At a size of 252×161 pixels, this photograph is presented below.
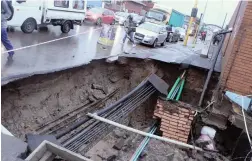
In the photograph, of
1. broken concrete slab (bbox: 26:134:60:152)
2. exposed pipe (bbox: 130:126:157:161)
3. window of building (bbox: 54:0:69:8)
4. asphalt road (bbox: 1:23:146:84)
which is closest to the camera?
broken concrete slab (bbox: 26:134:60:152)

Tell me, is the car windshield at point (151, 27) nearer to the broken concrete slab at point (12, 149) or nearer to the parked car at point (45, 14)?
Result: the parked car at point (45, 14)

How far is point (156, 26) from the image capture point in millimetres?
19922

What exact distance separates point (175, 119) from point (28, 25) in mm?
9291

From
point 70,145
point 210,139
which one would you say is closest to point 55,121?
point 70,145

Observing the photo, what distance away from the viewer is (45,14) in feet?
43.9

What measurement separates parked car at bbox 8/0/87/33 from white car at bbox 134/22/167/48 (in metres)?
4.38

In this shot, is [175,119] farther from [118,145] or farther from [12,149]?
[12,149]

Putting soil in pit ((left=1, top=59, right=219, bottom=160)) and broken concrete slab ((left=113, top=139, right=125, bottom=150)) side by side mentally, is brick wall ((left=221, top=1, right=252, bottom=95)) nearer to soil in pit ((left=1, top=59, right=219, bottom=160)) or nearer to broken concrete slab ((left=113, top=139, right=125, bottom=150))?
soil in pit ((left=1, top=59, right=219, bottom=160))

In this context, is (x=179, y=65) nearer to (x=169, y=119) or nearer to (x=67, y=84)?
(x=169, y=119)

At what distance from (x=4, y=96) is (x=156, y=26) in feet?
52.7

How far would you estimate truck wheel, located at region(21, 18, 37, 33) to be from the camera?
40.9 ft

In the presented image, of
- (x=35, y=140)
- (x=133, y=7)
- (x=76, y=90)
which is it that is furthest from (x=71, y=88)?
(x=133, y=7)

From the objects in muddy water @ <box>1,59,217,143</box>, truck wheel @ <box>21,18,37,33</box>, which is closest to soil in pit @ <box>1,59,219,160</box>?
muddy water @ <box>1,59,217,143</box>

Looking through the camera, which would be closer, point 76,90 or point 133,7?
point 76,90
